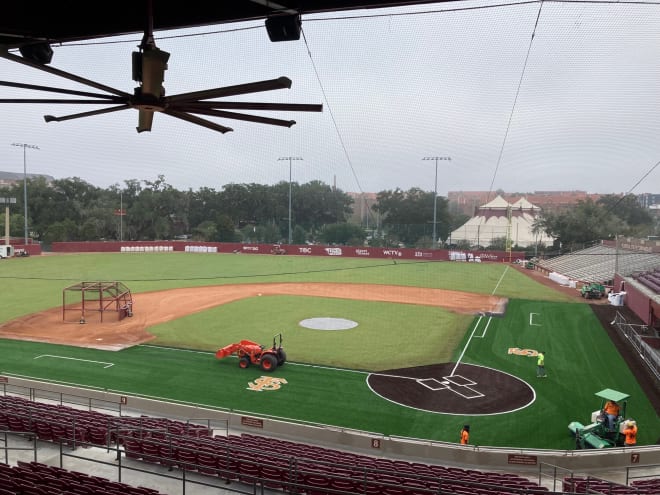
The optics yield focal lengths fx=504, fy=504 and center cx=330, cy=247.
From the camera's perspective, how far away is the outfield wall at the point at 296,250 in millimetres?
61000

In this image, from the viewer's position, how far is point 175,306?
103ft

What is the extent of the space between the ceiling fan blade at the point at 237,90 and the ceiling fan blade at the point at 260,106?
0.10 meters

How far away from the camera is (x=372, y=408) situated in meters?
15.8

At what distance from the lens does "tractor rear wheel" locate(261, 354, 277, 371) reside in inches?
745

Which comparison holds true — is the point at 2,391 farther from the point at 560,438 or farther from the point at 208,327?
the point at 560,438

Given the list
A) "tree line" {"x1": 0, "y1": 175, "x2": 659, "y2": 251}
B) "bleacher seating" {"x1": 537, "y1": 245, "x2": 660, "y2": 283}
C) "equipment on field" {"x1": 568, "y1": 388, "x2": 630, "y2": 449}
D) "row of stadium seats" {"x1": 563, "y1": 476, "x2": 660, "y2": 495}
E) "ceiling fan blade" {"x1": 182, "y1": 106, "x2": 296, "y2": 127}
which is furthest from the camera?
"tree line" {"x1": 0, "y1": 175, "x2": 659, "y2": 251}

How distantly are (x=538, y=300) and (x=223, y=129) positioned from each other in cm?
3497

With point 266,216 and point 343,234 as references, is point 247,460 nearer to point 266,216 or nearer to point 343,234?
point 343,234

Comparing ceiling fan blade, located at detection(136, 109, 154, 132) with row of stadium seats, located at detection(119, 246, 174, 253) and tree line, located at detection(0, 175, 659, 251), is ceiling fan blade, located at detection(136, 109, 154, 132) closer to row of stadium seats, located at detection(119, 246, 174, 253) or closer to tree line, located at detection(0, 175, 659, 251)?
tree line, located at detection(0, 175, 659, 251)

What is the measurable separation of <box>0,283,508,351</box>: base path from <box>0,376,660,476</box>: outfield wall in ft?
25.1

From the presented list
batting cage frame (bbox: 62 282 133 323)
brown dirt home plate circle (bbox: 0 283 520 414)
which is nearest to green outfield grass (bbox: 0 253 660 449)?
brown dirt home plate circle (bbox: 0 283 520 414)

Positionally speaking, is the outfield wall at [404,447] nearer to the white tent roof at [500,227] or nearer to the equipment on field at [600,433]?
the equipment on field at [600,433]

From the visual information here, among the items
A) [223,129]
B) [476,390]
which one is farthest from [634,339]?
[223,129]

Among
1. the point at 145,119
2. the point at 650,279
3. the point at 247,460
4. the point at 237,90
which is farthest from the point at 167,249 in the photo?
the point at 237,90
